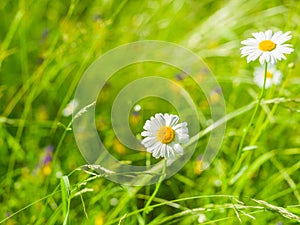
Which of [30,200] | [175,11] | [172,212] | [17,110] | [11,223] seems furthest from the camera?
[175,11]

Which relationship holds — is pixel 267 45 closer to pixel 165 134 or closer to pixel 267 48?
pixel 267 48

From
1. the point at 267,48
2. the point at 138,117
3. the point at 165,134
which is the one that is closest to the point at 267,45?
the point at 267,48

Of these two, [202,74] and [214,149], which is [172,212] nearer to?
[214,149]

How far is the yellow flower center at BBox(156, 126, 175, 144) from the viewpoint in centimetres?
101

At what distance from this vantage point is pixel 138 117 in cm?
163

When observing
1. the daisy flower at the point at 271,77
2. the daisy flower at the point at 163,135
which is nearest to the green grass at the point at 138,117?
the daisy flower at the point at 271,77

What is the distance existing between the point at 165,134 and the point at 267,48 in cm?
29

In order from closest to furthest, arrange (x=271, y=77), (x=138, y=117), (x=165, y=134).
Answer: (x=165, y=134) < (x=271, y=77) < (x=138, y=117)

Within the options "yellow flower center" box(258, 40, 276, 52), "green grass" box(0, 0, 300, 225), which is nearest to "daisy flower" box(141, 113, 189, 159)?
"green grass" box(0, 0, 300, 225)

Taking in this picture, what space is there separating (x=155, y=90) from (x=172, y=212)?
454 millimetres

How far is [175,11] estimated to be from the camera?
2.12 m

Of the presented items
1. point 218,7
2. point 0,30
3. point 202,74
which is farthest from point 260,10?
point 0,30

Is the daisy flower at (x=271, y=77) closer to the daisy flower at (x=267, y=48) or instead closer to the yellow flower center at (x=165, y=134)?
the daisy flower at (x=267, y=48)

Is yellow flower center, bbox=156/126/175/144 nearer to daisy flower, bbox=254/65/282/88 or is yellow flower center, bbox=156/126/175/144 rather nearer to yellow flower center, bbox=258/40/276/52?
yellow flower center, bbox=258/40/276/52
